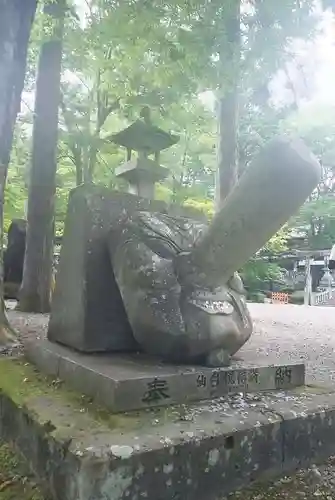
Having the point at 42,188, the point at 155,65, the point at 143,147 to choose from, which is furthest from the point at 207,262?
the point at 42,188

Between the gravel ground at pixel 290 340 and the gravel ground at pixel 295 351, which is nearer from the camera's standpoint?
the gravel ground at pixel 295 351

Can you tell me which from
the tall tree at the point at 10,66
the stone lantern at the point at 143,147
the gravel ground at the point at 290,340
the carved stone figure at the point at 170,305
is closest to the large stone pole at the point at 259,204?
the carved stone figure at the point at 170,305

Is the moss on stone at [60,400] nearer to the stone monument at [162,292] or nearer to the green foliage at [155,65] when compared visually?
the stone monument at [162,292]

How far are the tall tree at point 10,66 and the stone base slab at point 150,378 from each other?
5.22ft

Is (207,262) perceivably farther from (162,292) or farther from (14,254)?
(14,254)

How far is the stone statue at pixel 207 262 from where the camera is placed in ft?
6.23

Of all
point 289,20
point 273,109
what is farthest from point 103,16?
point 273,109

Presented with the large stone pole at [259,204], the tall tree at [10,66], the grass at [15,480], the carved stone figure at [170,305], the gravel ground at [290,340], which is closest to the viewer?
the grass at [15,480]

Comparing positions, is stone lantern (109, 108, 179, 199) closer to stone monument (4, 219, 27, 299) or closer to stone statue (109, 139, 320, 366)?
stone statue (109, 139, 320, 366)

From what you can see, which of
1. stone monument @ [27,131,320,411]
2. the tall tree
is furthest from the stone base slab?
the tall tree

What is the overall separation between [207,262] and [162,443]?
953 millimetres

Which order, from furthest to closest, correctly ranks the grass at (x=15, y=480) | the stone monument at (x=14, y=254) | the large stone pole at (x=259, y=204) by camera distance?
the stone monument at (x=14, y=254)
the large stone pole at (x=259, y=204)
the grass at (x=15, y=480)

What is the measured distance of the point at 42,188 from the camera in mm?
6777

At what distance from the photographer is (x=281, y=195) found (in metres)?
1.92
